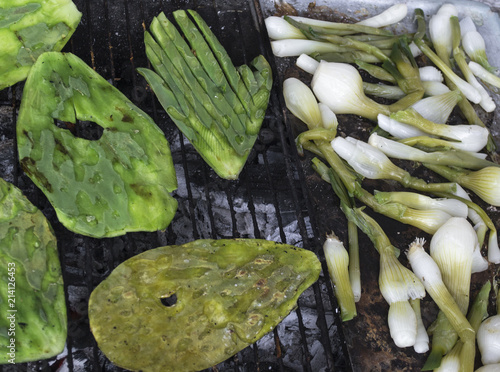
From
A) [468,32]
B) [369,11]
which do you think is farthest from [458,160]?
[369,11]

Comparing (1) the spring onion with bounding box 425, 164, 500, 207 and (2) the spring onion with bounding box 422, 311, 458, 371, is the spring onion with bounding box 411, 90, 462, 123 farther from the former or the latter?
A: (2) the spring onion with bounding box 422, 311, 458, 371

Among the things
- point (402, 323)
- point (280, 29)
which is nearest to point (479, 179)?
point (402, 323)

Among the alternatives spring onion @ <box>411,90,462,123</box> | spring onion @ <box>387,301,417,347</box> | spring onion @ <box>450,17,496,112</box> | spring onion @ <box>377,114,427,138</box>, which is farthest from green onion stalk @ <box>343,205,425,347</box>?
spring onion @ <box>450,17,496,112</box>

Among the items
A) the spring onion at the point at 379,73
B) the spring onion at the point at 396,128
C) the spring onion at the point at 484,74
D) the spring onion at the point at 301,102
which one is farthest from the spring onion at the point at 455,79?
the spring onion at the point at 301,102

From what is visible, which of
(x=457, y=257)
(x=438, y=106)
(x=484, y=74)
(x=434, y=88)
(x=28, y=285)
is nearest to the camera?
(x=28, y=285)

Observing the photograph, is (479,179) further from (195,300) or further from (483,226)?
(195,300)

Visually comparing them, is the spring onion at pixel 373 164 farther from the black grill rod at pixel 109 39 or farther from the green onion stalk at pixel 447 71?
the black grill rod at pixel 109 39
